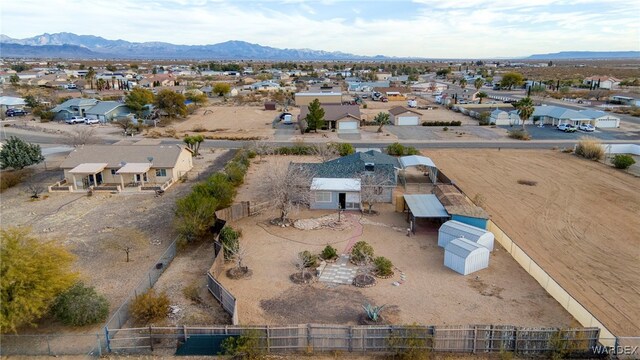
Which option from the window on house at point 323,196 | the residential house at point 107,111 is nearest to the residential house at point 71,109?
the residential house at point 107,111

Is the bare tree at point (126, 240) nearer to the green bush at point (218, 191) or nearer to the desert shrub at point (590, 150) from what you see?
the green bush at point (218, 191)

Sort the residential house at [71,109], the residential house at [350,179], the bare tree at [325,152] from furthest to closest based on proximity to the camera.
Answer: the residential house at [71,109], the bare tree at [325,152], the residential house at [350,179]

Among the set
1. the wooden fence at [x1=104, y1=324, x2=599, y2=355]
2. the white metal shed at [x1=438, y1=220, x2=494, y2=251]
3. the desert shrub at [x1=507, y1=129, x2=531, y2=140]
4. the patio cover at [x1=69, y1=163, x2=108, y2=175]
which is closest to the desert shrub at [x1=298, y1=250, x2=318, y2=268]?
the wooden fence at [x1=104, y1=324, x2=599, y2=355]

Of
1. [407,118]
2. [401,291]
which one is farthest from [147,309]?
[407,118]

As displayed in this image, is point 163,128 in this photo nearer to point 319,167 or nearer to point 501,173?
point 319,167

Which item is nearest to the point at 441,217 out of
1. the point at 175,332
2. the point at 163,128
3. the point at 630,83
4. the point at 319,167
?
the point at 319,167
